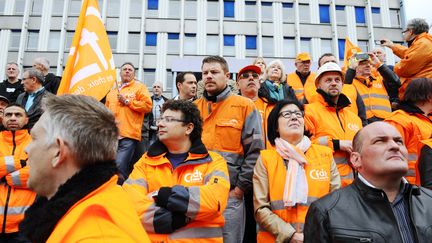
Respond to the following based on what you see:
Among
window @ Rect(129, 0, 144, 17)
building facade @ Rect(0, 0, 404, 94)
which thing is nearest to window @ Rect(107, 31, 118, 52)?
building facade @ Rect(0, 0, 404, 94)

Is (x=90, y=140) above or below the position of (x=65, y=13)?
below

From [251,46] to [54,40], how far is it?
14.7 metres

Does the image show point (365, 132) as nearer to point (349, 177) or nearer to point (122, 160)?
point (349, 177)

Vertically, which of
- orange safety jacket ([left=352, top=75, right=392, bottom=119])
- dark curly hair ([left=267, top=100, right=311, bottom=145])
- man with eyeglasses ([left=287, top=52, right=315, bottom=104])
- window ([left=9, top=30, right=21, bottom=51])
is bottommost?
dark curly hair ([left=267, top=100, right=311, bottom=145])

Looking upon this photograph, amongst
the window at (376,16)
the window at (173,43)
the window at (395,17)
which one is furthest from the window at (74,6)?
the window at (395,17)

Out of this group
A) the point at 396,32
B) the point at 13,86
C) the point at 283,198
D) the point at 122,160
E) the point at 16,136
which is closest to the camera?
the point at 283,198

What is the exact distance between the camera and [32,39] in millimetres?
28938

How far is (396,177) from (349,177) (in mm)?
1572

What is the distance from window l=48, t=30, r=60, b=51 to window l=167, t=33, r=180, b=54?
320 inches

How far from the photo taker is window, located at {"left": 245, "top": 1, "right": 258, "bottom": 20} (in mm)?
31125

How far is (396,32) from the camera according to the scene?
3092 cm

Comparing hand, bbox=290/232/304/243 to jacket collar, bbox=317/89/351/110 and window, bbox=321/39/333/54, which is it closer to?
jacket collar, bbox=317/89/351/110

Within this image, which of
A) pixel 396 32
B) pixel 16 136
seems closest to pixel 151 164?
pixel 16 136

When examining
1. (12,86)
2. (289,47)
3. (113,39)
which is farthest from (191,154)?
(289,47)
